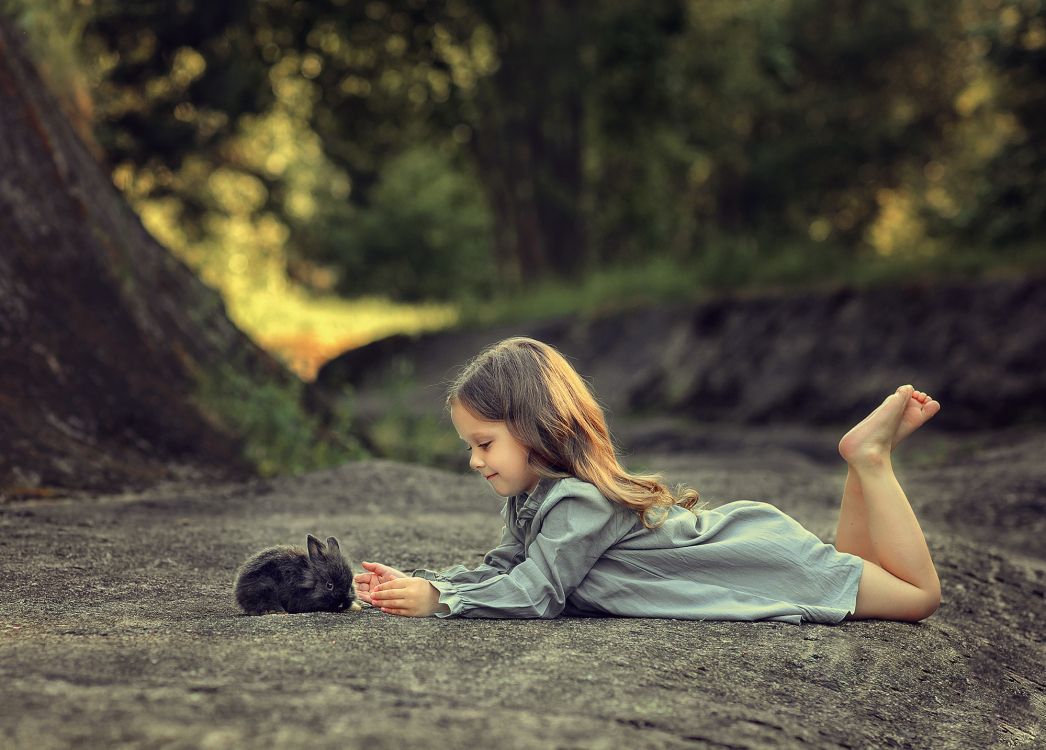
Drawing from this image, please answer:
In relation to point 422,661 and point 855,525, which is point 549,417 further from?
point 855,525

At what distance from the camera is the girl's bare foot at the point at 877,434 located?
3.98 m

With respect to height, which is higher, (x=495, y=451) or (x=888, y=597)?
(x=495, y=451)

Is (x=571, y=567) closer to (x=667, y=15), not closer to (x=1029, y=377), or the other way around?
(x=1029, y=377)

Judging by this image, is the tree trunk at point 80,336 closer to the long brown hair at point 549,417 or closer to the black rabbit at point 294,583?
the black rabbit at point 294,583

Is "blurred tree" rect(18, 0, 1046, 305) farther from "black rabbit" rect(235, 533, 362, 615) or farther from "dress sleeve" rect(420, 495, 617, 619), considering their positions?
"dress sleeve" rect(420, 495, 617, 619)

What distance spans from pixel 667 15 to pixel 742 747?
14078 millimetres

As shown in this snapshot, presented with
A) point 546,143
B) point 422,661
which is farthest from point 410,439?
point 546,143

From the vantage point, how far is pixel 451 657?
3.06 m

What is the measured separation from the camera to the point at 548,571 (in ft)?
12.1

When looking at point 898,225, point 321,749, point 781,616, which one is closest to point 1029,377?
point 781,616

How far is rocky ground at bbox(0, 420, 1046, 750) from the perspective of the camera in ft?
8.11

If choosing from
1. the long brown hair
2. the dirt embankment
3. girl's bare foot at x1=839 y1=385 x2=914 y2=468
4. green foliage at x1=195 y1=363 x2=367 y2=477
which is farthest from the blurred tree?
girl's bare foot at x1=839 y1=385 x2=914 y2=468

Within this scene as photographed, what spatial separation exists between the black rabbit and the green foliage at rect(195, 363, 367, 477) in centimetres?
356

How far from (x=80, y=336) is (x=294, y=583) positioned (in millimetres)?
3570
